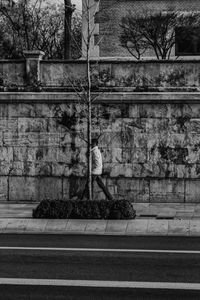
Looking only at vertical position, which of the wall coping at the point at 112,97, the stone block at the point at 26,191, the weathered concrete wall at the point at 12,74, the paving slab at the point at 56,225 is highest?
the weathered concrete wall at the point at 12,74

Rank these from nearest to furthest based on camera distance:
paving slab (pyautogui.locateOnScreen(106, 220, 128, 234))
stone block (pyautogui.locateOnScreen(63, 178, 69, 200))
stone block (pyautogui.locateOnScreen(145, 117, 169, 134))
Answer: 1. paving slab (pyautogui.locateOnScreen(106, 220, 128, 234))
2. stone block (pyautogui.locateOnScreen(145, 117, 169, 134))
3. stone block (pyautogui.locateOnScreen(63, 178, 69, 200))

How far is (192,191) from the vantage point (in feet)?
71.3

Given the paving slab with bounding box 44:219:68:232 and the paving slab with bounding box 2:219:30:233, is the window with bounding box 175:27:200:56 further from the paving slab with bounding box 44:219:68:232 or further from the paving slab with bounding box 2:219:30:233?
the paving slab with bounding box 2:219:30:233

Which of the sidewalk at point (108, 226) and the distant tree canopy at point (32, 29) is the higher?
the distant tree canopy at point (32, 29)

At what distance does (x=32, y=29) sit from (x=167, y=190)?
28.1m

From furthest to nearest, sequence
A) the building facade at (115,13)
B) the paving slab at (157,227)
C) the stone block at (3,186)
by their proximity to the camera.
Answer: the building facade at (115,13)
the stone block at (3,186)
the paving slab at (157,227)

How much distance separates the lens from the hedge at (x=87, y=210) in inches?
682

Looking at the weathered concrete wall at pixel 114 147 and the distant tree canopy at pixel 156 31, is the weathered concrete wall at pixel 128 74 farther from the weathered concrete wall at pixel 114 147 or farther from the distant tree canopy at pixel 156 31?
the distant tree canopy at pixel 156 31

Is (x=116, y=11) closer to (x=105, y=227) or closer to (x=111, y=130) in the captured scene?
(x=111, y=130)

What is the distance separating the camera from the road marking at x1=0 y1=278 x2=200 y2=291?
10297 mm

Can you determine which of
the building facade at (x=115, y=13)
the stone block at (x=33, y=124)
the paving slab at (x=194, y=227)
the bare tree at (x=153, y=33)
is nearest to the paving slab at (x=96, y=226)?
the paving slab at (x=194, y=227)

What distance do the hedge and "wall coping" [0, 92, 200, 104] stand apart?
4.89m

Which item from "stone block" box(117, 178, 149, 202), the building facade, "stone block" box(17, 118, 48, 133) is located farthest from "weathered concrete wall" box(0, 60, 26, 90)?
the building facade

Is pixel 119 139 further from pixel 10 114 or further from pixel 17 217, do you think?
pixel 17 217
